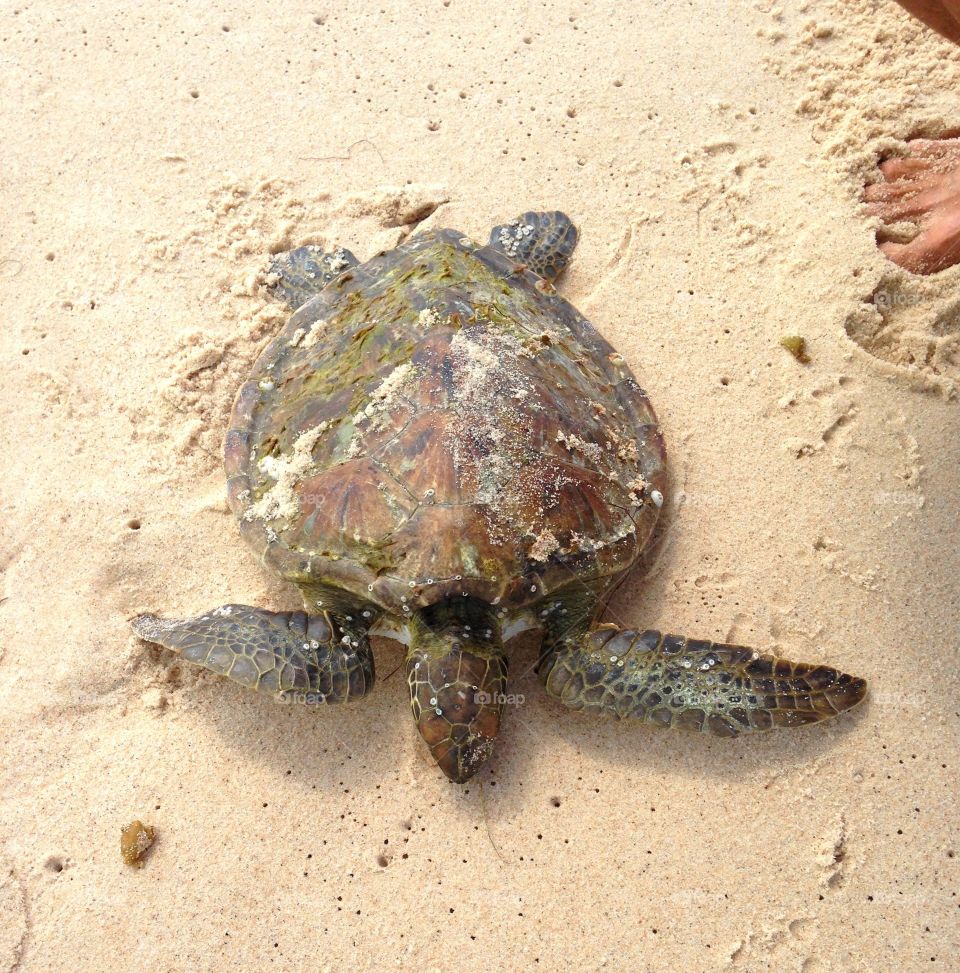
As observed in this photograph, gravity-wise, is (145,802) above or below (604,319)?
below

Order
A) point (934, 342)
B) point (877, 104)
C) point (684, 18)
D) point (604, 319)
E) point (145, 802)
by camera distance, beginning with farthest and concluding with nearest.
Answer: point (684, 18) < point (877, 104) < point (604, 319) < point (934, 342) < point (145, 802)

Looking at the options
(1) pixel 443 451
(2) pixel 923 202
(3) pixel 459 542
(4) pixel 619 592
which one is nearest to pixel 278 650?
(3) pixel 459 542

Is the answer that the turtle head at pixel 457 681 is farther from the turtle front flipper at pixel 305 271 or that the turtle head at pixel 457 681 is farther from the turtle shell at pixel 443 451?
the turtle front flipper at pixel 305 271

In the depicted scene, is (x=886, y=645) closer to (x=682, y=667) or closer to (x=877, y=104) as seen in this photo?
(x=682, y=667)

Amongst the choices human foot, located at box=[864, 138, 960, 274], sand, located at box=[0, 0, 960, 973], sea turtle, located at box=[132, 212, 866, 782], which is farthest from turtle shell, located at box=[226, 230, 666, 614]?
human foot, located at box=[864, 138, 960, 274]

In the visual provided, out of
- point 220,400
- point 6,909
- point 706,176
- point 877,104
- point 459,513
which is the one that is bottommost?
point 6,909

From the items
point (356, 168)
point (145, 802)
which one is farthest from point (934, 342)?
point (145, 802)

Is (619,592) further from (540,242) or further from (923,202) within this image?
(923,202)
